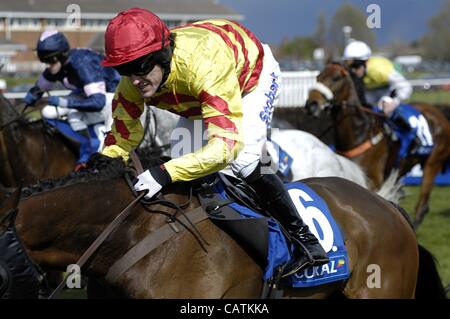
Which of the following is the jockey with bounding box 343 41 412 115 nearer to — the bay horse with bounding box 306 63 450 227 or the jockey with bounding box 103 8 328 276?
the bay horse with bounding box 306 63 450 227

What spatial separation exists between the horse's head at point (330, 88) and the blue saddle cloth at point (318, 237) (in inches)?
164

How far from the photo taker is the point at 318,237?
3.23m

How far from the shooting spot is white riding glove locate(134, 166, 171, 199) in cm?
268

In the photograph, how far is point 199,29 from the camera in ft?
9.80

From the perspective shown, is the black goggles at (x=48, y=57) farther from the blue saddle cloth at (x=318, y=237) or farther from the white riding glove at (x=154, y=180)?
the white riding glove at (x=154, y=180)

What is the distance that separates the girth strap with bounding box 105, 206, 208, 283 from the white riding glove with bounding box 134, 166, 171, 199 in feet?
0.56

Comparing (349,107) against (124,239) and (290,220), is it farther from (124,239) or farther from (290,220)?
(124,239)

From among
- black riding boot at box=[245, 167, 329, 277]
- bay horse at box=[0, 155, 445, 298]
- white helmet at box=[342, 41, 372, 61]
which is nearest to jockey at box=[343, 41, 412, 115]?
white helmet at box=[342, 41, 372, 61]

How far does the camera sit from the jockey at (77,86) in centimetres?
586

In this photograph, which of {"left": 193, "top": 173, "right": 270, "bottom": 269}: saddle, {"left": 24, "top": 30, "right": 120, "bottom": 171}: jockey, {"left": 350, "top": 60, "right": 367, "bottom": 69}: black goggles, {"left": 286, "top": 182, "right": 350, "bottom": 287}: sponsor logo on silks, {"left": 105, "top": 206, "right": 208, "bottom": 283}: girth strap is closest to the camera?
{"left": 105, "top": 206, "right": 208, "bottom": 283}: girth strap

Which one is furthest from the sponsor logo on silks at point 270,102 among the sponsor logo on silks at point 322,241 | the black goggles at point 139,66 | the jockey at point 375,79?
the jockey at point 375,79

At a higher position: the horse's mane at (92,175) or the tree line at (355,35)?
the horse's mane at (92,175)
